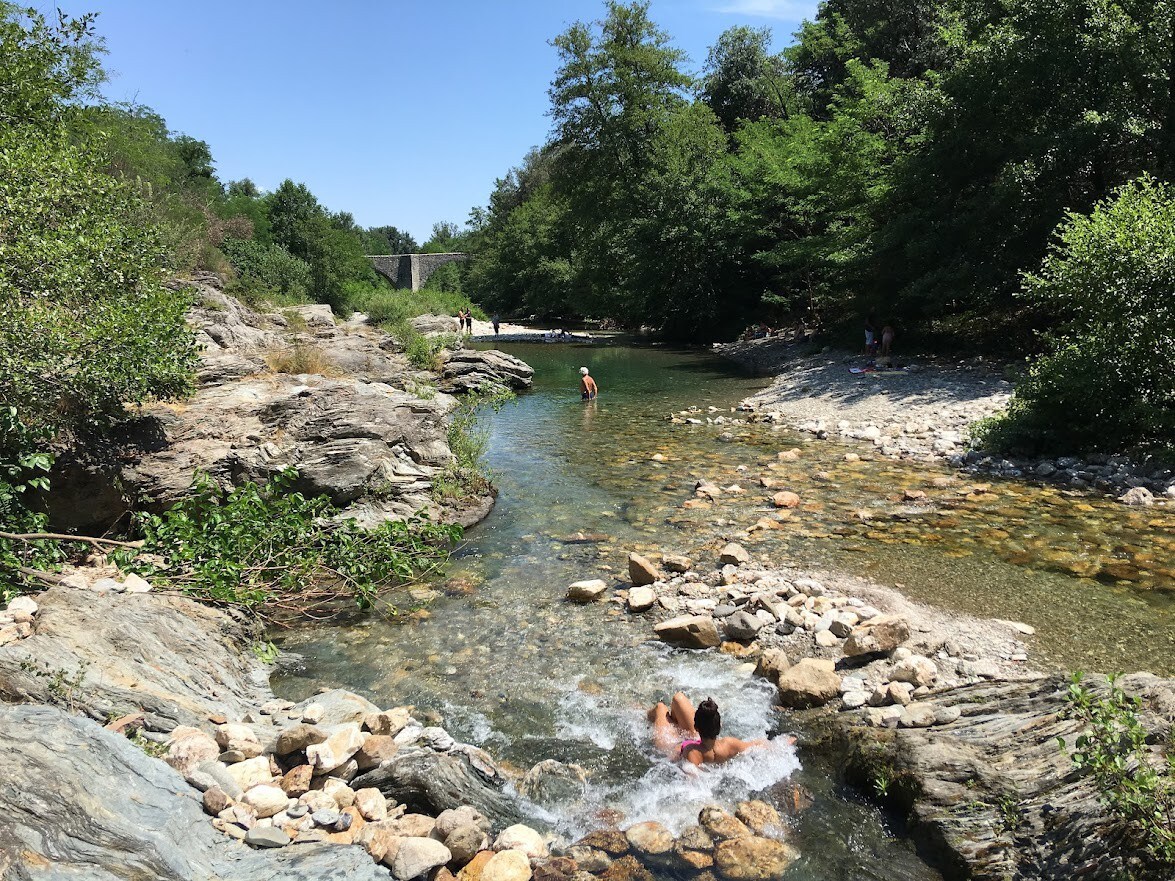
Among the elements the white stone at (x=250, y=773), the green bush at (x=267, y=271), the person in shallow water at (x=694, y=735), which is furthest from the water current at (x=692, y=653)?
the green bush at (x=267, y=271)

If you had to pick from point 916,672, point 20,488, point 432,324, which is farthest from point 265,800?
point 432,324

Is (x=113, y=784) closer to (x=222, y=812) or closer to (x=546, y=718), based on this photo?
(x=222, y=812)

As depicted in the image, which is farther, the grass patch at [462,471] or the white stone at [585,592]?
the grass patch at [462,471]

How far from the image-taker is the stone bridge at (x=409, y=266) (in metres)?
93.9

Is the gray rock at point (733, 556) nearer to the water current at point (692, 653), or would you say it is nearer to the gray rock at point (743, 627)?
the water current at point (692, 653)

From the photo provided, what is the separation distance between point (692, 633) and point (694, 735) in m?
1.55

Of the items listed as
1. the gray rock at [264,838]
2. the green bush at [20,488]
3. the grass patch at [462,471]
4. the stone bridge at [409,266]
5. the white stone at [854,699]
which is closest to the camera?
the gray rock at [264,838]

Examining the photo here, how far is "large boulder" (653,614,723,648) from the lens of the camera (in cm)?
707

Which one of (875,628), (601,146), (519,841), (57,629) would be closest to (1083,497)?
(875,628)

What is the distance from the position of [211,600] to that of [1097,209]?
14.3m

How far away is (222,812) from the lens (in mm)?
3855

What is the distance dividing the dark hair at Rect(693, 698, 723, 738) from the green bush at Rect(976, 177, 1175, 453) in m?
9.67

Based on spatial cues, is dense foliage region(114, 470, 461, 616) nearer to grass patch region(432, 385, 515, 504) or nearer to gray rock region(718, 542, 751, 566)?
grass patch region(432, 385, 515, 504)

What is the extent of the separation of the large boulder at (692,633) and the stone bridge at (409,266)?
91.7m
